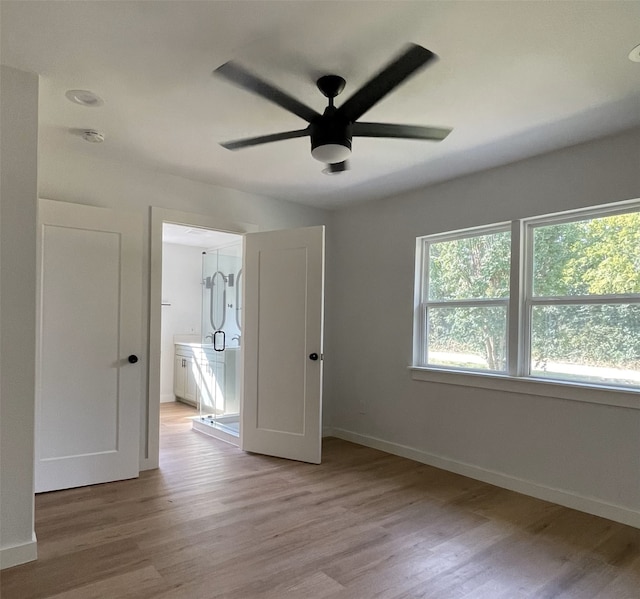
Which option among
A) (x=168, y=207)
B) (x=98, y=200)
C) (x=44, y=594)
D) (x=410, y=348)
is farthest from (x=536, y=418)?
(x=98, y=200)

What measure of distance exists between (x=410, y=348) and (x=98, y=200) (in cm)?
295

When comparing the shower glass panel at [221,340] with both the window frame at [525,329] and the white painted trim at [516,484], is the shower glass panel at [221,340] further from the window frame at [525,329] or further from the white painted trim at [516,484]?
the window frame at [525,329]

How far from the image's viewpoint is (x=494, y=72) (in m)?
2.17

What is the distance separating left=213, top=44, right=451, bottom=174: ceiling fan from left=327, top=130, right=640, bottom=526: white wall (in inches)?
59.7

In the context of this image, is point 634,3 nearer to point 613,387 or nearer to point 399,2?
point 399,2

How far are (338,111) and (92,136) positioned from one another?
1.83 metres

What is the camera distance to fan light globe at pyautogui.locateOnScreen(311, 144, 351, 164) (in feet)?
6.87

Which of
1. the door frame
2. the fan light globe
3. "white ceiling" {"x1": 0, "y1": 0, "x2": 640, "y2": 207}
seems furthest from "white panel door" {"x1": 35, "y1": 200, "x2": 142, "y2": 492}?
the fan light globe

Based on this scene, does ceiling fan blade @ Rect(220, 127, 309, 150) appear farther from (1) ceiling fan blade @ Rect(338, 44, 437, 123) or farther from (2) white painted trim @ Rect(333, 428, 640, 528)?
(2) white painted trim @ Rect(333, 428, 640, 528)

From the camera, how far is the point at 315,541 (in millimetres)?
2453

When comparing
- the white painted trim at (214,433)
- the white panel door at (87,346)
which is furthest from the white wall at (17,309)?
the white painted trim at (214,433)

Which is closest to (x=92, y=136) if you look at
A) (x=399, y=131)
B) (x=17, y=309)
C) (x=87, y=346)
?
(x=17, y=309)

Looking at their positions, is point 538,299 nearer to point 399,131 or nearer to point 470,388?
point 470,388

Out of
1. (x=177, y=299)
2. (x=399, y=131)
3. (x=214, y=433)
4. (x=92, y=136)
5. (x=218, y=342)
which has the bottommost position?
(x=214, y=433)
